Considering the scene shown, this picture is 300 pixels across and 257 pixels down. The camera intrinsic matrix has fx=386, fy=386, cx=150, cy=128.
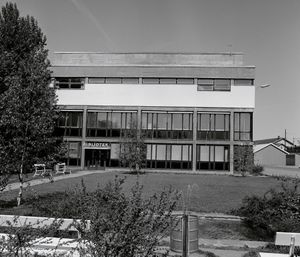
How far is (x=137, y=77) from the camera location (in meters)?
42.4

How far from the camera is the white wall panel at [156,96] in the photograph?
41.2 metres

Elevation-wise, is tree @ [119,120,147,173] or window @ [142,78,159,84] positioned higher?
window @ [142,78,159,84]

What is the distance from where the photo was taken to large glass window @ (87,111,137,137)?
138ft

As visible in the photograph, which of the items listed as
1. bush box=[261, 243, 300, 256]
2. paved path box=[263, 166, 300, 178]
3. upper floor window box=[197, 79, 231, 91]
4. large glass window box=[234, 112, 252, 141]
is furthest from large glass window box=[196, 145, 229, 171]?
bush box=[261, 243, 300, 256]

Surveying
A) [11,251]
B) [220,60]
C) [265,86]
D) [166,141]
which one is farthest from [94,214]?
[220,60]

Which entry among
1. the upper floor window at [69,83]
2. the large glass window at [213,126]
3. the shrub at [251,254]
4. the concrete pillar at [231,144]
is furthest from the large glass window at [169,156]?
the shrub at [251,254]

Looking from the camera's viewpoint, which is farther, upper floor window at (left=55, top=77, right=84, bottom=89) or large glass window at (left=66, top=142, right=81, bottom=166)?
upper floor window at (left=55, top=77, right=84, bottom=89)

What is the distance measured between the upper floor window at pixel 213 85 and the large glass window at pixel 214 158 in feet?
20.5

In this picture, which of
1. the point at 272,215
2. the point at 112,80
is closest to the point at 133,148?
the point at 112,80

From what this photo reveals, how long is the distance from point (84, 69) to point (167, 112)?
1051cm

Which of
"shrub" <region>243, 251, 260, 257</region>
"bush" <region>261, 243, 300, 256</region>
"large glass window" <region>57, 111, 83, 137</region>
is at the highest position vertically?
"large glass window" <region>57, 111, 83, 137</region>

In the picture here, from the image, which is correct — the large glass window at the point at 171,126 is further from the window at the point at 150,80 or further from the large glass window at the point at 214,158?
the window at the point at 150,80

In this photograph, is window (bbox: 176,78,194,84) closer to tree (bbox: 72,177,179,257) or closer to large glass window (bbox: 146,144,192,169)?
large glass window (bbox: 146,144,192,169)

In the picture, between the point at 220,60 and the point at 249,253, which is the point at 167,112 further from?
the point at 249,253
